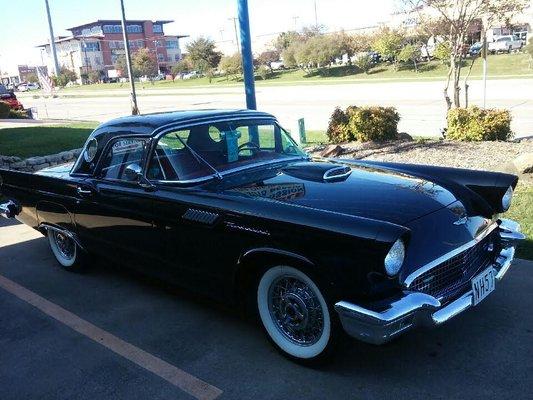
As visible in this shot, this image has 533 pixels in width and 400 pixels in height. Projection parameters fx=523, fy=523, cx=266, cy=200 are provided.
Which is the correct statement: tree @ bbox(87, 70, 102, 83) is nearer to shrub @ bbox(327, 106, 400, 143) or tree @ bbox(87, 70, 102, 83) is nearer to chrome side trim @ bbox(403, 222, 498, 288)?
shrub @ bbox(327, 106, 400, 143)

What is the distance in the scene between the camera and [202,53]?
67.8 metres

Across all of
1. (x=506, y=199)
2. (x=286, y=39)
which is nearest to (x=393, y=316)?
(x=506, y=199)

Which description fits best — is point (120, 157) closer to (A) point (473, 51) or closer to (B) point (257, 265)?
(B) point (257, 265)

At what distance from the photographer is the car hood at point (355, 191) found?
3.17 meters

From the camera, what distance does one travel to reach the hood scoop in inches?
150

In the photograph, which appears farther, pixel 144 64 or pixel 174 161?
pixel 144 64

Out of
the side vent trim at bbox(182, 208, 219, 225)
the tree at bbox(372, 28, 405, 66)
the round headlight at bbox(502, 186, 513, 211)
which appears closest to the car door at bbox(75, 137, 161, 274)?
the side vent trim at bbox(182, 208, 219, 225)

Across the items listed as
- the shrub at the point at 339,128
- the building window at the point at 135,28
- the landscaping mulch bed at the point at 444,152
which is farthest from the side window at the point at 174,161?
the building window at the point at 135,28

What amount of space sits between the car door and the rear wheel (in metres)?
0.38

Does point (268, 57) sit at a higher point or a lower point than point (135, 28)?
lower

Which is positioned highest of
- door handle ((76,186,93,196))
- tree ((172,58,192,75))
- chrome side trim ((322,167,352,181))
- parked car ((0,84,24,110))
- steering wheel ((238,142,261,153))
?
tree ((172,58,192,75))

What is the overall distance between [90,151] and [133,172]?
897mm

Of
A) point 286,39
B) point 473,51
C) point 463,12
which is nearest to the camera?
point 463,12

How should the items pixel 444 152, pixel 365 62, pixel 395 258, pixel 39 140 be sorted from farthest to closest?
pixel 365 62, pixel 39 140, pixel 444 152, pixel 395 258
